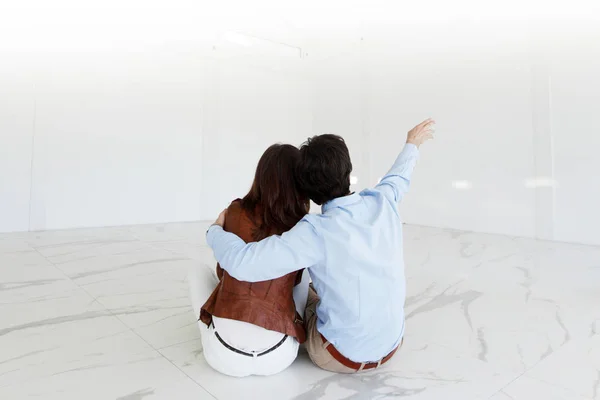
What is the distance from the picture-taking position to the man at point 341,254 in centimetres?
102

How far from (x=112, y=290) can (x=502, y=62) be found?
5.35 m

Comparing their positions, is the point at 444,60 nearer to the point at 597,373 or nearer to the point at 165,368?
the point at 597,373

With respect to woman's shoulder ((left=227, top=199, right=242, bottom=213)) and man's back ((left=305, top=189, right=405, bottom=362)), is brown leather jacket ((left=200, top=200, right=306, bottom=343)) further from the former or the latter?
man's back ((left=305, top=189, right=405, bottom=362))

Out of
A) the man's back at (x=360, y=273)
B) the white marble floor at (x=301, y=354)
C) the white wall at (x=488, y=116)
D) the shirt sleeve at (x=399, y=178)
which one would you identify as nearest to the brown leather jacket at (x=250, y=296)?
the man's back at (x=360, y=273)

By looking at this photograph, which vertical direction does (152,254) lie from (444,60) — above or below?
below

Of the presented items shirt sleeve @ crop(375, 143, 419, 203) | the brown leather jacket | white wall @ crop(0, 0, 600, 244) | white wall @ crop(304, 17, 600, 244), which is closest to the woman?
the brown leather jacket

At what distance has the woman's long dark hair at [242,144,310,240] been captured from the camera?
43.4 inches

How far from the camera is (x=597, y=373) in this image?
56.1 inches

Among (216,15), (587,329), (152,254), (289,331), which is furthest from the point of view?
(216,15)

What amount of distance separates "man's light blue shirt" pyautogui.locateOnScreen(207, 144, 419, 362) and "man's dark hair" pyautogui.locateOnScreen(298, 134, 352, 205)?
0.04 metres

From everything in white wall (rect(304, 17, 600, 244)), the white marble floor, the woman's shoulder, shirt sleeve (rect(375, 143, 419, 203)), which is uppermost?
white wall (rect(304, 17, 600, 244))

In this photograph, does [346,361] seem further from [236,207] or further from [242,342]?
[236,207]

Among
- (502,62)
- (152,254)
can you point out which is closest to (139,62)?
(152,254)

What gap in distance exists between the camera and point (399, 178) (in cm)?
128
